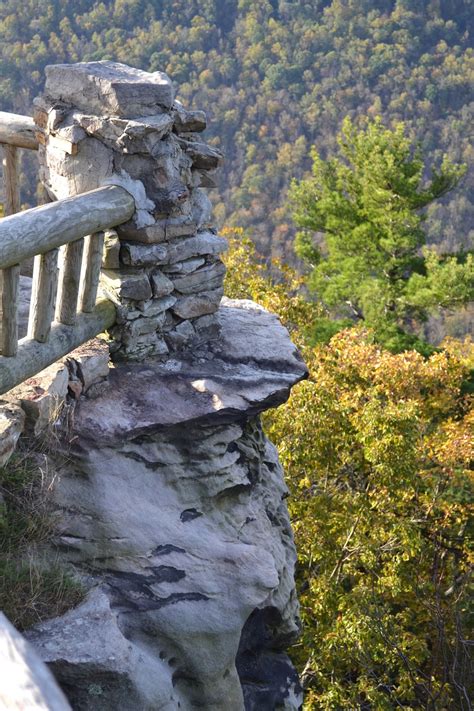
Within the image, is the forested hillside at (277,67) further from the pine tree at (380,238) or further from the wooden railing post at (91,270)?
the wooden railing post at (91,270)

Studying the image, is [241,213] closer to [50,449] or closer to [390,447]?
[390,447]

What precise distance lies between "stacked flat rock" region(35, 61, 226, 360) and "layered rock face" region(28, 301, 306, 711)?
0.34 m

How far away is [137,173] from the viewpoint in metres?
4.76

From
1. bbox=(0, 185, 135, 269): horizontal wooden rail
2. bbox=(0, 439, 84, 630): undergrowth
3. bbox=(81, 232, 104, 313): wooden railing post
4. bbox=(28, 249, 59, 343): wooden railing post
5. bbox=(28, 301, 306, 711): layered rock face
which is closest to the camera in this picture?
bbox=(0, 439, 84, 630): undergrowth

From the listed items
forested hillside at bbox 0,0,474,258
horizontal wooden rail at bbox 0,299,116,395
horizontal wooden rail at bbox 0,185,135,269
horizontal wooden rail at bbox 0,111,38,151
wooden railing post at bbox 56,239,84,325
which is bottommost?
forested hillside at bbox 0,0,474,258

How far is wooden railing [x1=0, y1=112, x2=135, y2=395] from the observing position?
12.7 feet

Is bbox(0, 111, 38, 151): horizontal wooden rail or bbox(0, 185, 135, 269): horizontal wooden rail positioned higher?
bbox(0, 185, 135, 269): horizontal wooden rail

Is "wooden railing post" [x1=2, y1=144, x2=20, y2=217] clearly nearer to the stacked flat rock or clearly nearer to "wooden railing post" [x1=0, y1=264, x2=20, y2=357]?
the stacked flat rock

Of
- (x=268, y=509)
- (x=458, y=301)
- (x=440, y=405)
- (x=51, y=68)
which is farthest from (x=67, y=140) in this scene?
(x=458, y=301)

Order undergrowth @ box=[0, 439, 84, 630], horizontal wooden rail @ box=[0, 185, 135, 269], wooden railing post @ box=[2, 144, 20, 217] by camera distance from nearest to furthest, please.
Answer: undergrowth @ box=[0, 439, 84, 630], horizontal wooden rail @ box=[0, 185, 135, 269], wooden railing post @ box=[2, 144, 20, 217]

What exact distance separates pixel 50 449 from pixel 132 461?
0.50 m

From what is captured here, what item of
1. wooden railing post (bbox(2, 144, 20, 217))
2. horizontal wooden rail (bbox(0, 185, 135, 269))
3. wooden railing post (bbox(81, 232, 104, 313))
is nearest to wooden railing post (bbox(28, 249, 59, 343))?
horizontal wooden rail (bbox(0, 185, 135, 269))

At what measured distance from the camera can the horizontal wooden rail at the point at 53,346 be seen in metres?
3.97

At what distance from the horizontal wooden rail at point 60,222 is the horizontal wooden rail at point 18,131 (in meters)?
1.08
